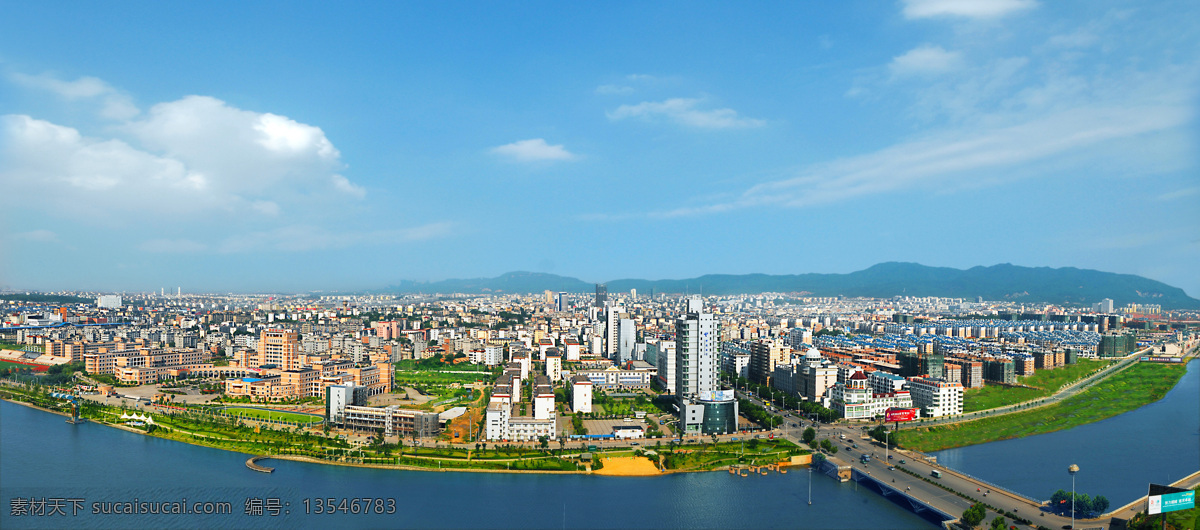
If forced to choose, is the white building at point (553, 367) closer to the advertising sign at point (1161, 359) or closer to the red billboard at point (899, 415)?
the red billboard at point (899, 415)

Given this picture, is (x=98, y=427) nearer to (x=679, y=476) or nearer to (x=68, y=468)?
(x=68, y=468)

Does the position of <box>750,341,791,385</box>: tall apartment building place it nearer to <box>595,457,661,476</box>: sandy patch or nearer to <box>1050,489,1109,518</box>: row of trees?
<box>595,457,661,476</box>: sandy patch

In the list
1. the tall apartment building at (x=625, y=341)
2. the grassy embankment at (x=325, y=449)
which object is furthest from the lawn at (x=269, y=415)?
the tall apartment building at (x=625, y=341)

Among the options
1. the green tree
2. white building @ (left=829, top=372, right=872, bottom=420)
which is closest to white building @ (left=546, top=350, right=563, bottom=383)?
white building @ (left=829, top=372, right=872, bottom=420)

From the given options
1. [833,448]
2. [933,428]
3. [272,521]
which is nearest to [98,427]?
[272,521]

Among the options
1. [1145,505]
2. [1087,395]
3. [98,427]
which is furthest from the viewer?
[1087,395]

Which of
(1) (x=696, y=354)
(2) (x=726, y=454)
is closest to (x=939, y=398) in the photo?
(1) (x=696, y=354)

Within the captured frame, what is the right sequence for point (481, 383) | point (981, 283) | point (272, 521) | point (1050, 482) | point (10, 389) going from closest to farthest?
1. point (272, 521)
2. point (1050, 482)
3. point (10, 389)
4. point (481, 383)
5. point (981, 283)
